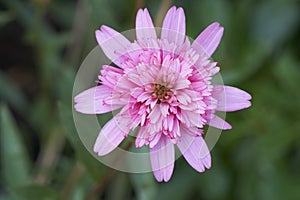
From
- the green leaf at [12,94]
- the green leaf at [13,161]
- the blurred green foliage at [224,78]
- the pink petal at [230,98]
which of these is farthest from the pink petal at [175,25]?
the green leaf at [12,94]

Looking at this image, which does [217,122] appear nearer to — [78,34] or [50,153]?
[50,153]

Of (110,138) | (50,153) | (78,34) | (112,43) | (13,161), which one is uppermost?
(112,43)

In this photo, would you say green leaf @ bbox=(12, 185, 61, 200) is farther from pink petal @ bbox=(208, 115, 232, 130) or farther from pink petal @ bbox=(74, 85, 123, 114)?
pink petal @ bbox=(208, 115, 232, 130)

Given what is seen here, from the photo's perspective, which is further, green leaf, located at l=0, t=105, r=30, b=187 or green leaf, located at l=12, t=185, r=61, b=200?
green leaf, located at l=0, t=105, r=30, b=187

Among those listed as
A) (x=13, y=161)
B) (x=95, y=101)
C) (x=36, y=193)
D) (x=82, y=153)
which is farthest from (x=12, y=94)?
(x=95, y=101)

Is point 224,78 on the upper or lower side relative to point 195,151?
lower

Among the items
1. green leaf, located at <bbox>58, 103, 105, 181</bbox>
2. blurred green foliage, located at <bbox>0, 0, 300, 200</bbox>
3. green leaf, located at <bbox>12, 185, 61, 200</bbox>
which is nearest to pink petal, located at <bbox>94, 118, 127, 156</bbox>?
green leaf, located at <bbox>58, 103, 105, 181</bbox>

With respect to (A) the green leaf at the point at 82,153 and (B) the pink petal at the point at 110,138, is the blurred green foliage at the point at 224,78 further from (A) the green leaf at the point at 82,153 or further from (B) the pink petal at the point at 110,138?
(B) the pink petal at the point at 110,138

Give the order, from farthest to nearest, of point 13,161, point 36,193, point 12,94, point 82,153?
point 12,94 < point 13,161 < point 36,193 < point 82,153
